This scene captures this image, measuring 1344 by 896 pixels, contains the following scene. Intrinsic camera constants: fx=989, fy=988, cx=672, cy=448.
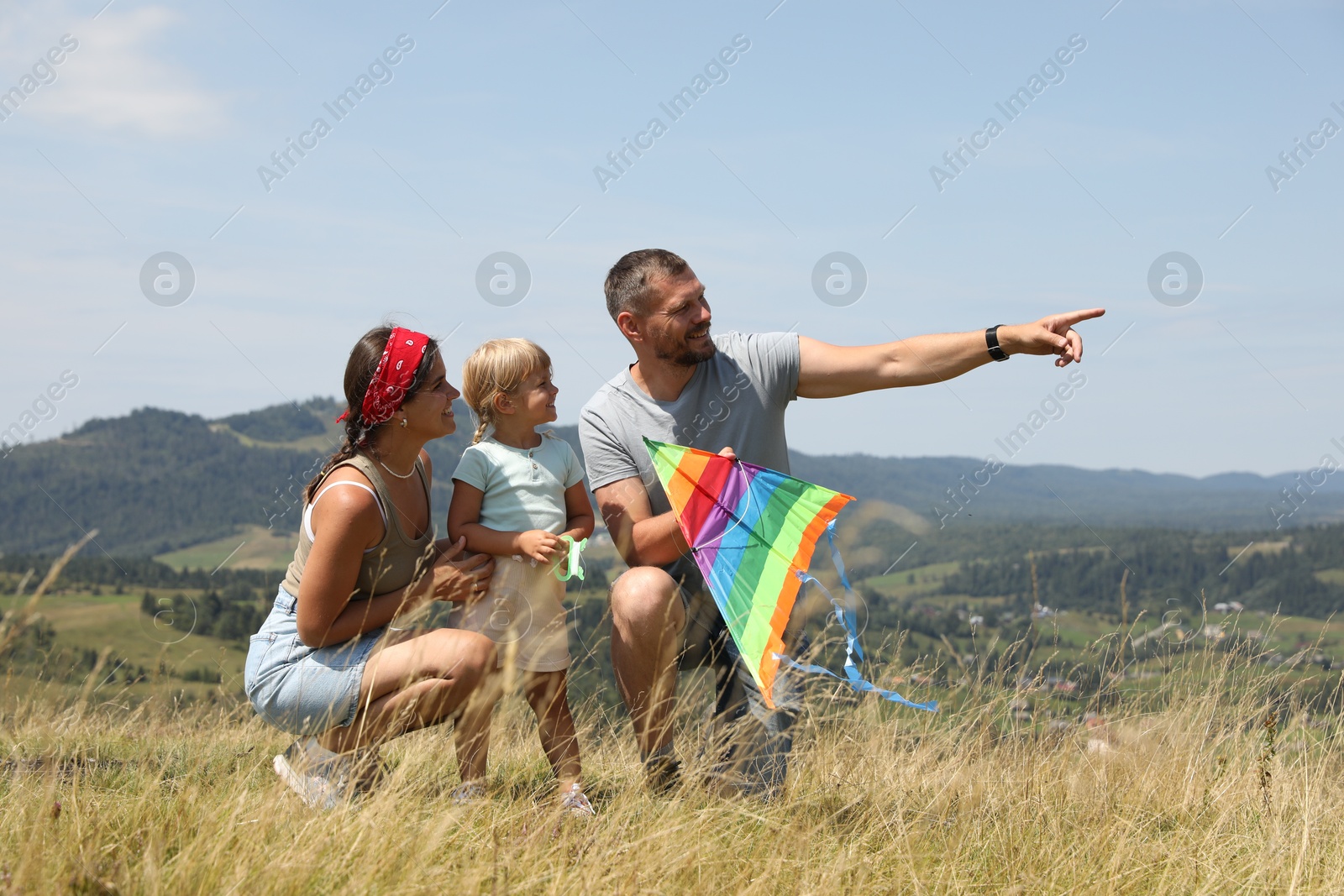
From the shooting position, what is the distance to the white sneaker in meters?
3.20

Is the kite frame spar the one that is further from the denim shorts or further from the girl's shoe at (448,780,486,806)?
the denim shorts

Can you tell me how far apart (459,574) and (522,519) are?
1.13 feet

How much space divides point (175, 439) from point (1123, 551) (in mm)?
171808

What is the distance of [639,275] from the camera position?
14.3ft

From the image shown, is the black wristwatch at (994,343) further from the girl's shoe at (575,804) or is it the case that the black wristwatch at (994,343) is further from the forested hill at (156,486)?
the forested hill at (156,486)

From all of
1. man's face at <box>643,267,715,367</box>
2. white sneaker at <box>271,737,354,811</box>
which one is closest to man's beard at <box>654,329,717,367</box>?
man's face at <box>643,267,715,367</box>

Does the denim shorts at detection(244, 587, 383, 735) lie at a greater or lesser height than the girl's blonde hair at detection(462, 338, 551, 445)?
lesser

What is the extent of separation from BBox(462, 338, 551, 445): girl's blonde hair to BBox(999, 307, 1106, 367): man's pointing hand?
1.86m

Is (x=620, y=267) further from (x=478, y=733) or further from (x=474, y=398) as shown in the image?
(x=478, y=733)

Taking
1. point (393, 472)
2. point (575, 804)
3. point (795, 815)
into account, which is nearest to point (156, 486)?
point (393, 472)

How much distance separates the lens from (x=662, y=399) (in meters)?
4.42

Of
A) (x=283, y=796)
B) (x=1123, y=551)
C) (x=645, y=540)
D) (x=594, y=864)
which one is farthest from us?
(x=1123, y=551)

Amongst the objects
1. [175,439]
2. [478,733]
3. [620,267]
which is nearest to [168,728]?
[478,733]

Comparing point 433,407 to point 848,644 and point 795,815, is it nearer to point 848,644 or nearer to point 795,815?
point 848,644
